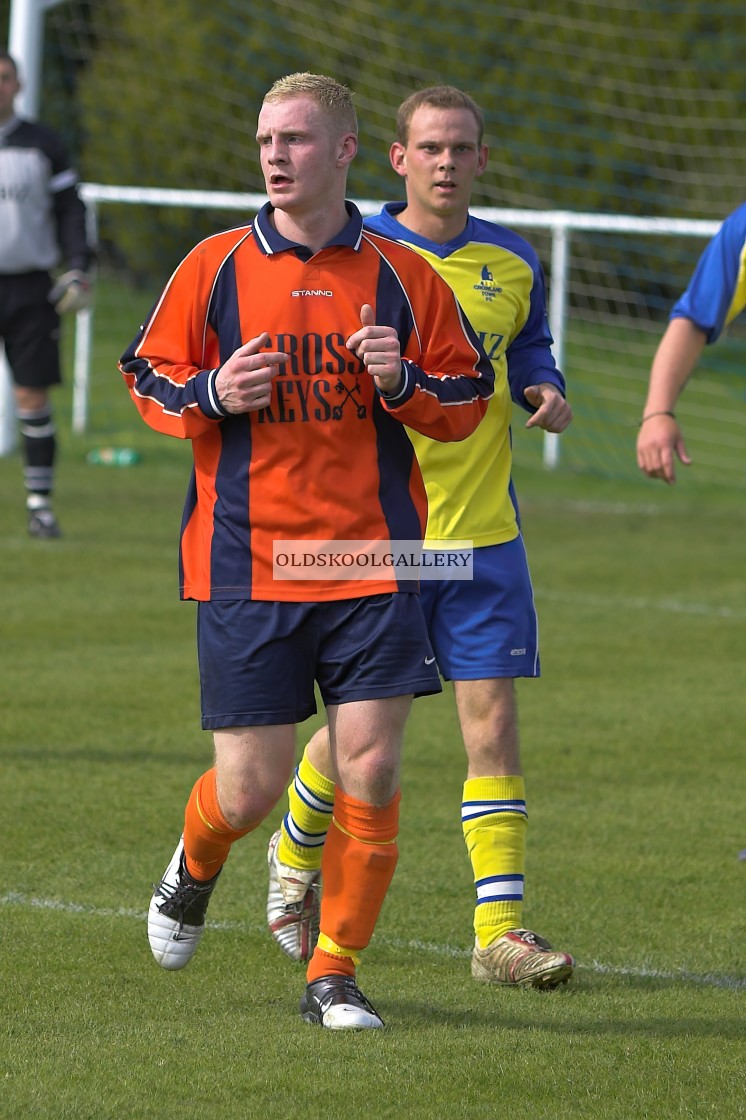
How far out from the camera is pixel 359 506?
13.1 ft

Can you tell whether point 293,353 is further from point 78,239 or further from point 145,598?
point 78,239

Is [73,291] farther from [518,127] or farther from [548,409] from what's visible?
[518,127]

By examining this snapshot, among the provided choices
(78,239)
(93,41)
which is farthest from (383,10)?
(78,239)

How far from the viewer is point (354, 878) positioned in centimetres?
405

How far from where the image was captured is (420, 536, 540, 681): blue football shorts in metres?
4.74

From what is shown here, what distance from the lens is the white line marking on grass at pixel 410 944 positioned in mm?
4480

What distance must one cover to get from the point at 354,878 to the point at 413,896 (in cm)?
114

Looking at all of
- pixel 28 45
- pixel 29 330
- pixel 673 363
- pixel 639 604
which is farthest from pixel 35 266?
pixel 673 363

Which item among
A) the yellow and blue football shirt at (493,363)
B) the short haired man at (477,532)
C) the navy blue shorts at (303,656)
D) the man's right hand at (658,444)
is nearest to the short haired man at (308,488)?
the navy blue shorts at (303,656)

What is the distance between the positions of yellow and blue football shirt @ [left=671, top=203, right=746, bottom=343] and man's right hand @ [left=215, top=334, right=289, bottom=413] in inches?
43.4

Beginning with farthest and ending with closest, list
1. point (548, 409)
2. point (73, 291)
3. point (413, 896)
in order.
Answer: point (73, 291) → point (413, 896) → point (548, 409)

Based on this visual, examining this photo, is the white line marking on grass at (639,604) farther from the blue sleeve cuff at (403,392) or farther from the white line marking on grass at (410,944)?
the blue sleeve cuff at (403,392)

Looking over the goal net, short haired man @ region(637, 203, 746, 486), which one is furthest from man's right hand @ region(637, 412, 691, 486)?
the goal net

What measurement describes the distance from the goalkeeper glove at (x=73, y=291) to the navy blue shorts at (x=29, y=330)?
0.61 feet
